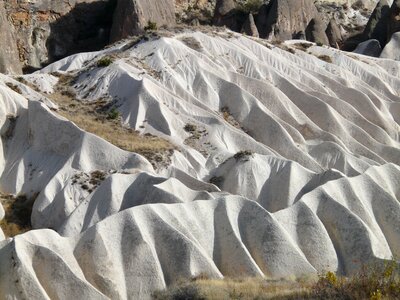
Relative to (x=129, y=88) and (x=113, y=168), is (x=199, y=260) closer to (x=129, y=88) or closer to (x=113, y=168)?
→ (x=113, y=168)

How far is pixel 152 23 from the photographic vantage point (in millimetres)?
57406

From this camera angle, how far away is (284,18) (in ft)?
217

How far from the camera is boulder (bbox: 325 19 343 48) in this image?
221 feet

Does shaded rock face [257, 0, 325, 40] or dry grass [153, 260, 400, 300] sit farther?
shaded rock face [257, 0, 325, 40]

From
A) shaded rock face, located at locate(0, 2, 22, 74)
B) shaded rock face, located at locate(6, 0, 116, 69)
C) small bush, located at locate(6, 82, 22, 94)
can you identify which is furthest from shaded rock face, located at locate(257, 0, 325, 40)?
small bush, located at locate(6, 82, 22, 94)

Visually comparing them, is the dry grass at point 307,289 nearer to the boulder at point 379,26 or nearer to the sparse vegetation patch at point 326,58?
the sparse vegetation patch at point 326,58

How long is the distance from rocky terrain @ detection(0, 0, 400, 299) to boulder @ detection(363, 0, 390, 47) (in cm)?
351

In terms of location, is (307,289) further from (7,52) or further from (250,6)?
(250,6)

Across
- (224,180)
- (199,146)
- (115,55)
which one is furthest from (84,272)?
(115,55)

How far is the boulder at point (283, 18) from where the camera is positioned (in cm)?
6531

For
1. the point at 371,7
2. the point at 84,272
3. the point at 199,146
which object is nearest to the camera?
the point at 84,272

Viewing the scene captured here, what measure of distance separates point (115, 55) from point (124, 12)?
14.6 metres

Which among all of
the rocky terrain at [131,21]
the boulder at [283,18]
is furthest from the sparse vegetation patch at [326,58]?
the boulder at [283,18]

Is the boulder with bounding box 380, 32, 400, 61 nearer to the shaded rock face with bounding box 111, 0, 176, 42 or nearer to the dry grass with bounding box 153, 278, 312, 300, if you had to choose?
the shaded rock face with bounding box 111, 0, 176, 42
